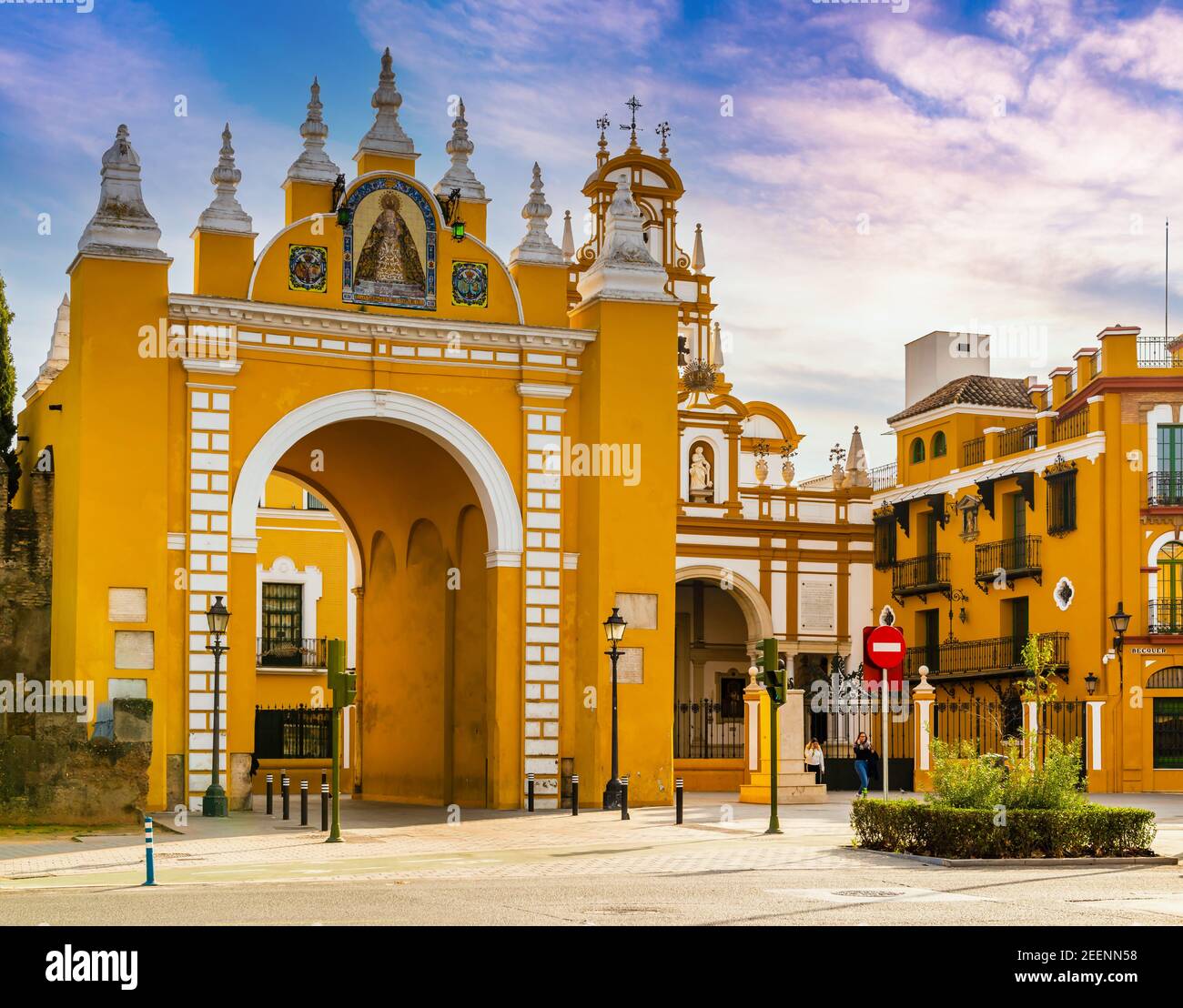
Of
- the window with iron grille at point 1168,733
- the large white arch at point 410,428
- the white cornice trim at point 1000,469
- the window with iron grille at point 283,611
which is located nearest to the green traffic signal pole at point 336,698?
the large white arch at point 410,428

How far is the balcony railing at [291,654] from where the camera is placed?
1593 inches

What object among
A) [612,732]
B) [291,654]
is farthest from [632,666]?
[291,654]

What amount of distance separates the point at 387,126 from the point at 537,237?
3.04 m

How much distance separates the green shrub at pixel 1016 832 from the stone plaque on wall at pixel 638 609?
32.3ft

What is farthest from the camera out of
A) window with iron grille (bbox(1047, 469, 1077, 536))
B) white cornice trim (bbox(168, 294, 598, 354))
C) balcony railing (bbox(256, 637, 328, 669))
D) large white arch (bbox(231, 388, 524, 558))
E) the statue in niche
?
the statue in niche

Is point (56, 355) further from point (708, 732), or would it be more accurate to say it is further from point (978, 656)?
point (978, 656)

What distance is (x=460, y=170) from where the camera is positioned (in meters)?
29.8

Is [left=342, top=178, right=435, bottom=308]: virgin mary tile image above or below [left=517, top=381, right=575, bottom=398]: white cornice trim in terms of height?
above

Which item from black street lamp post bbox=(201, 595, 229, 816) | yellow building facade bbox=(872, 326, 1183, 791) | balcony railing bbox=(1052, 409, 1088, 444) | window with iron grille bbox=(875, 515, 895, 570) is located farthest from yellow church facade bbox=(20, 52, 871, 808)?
window with iron grille bbox=(875, 515, 895, 570)

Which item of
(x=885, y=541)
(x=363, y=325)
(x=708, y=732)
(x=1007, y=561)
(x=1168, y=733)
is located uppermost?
(x=363, y=325)

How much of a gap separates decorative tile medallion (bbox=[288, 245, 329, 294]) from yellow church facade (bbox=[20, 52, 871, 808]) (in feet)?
0.11

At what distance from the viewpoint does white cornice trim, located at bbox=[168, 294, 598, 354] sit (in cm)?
2670

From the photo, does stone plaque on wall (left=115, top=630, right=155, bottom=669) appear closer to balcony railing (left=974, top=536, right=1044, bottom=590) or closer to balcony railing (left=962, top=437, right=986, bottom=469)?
balcony railing (left=974, top=536, right=1044, bottom=590)
